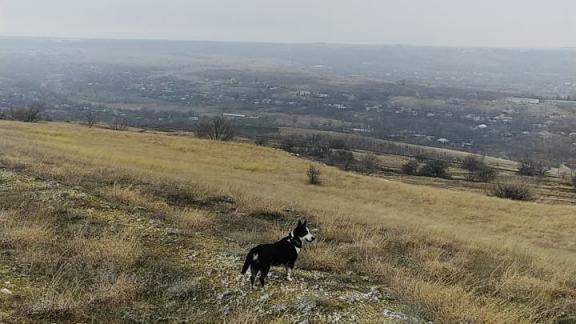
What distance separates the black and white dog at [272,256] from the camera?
778cm

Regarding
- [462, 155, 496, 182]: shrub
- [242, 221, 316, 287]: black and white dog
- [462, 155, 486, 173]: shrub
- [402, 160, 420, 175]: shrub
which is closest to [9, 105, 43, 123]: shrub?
[402, 160, 420, 175]: shrub

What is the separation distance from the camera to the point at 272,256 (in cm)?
781

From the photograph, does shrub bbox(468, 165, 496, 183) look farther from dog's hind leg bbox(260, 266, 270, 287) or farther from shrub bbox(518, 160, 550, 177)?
dog's hind leg bbox(260, 266, 270, 287)

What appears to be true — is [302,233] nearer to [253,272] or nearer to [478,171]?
[253,272]

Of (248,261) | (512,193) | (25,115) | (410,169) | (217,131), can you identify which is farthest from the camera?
(410,169)

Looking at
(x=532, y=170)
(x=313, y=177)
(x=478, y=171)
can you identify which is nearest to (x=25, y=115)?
(x=313, y=177)

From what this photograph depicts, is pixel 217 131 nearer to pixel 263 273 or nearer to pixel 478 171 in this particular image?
pixel 478 171

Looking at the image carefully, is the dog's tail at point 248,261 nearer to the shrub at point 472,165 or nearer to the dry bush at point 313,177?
the dry bush at point 313,177

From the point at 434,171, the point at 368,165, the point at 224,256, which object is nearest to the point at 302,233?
the point at 224,256

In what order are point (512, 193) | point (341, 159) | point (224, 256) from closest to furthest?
point (224, 256) → point (512, 193) → point (341, 159)

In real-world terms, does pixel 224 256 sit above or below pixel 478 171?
above

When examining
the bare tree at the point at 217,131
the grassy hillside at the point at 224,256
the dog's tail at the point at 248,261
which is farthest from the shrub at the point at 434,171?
the dog's tail at the point at 248,261

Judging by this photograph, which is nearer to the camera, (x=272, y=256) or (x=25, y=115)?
(x=272, y=256)

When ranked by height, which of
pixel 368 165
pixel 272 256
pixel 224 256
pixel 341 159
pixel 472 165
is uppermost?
pixel 272 256
